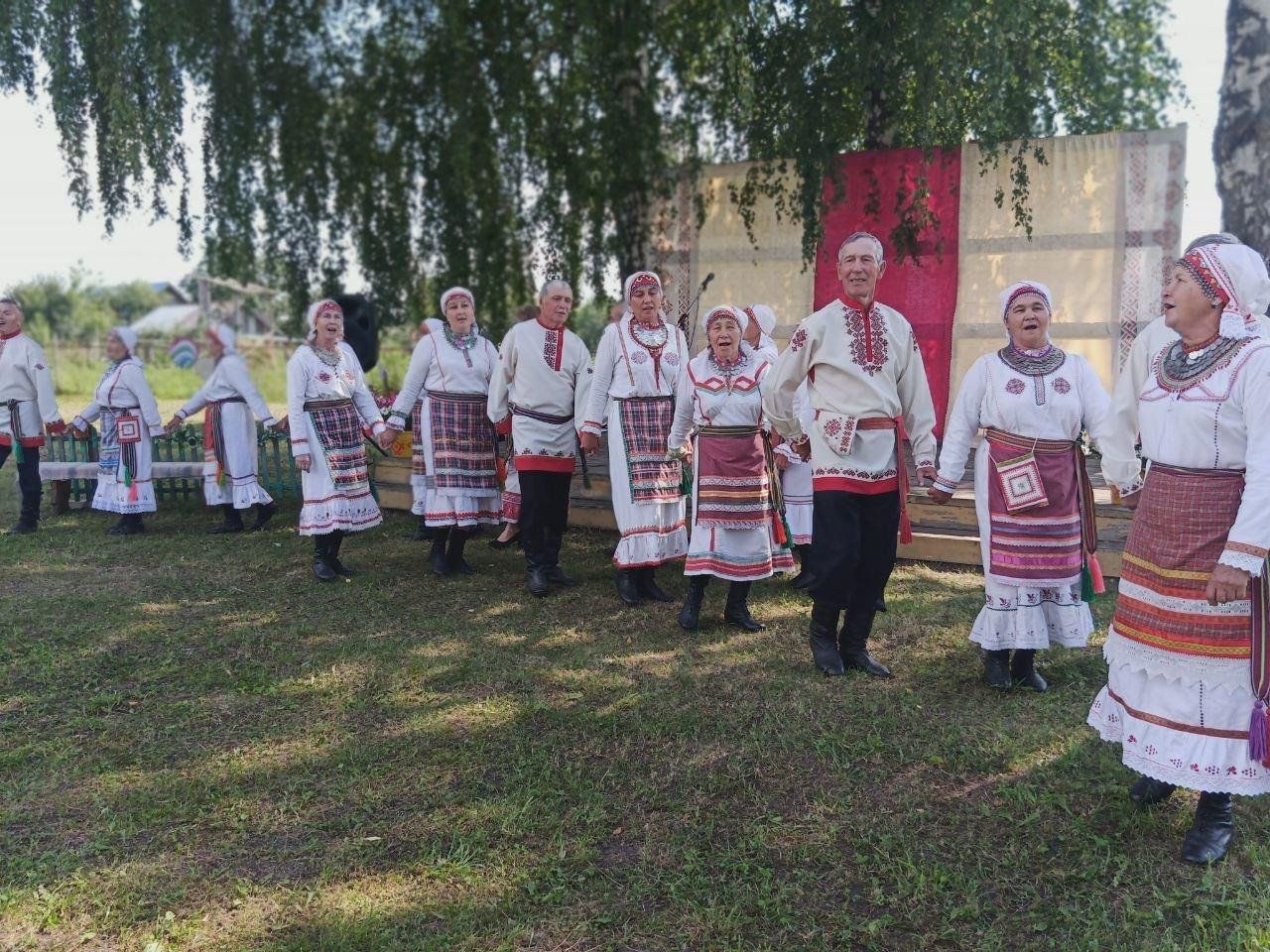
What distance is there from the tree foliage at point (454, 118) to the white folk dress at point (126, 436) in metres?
2.04

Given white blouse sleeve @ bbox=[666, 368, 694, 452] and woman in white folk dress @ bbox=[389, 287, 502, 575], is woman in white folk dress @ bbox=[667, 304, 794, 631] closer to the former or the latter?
white blouse sleeve @ bbox=[666, 368, 694, 452]

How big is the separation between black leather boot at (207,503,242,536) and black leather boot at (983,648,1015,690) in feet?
20.1

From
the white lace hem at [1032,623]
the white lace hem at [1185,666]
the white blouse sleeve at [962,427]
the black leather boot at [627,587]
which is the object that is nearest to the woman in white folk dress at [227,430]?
the black leather boot at [627,587]

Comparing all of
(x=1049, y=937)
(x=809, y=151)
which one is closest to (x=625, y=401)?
(x=1049, y=937)

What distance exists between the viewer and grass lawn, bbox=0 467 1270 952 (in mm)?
2592

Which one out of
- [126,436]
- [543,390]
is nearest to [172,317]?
[126,436]

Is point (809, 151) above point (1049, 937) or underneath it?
above

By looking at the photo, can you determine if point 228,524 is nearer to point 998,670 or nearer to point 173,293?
point 998,670

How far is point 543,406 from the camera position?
19.4 ft

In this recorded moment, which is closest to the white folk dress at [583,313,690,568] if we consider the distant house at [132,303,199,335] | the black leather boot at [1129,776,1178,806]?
the black leather boot at [1129,776,1178,806]

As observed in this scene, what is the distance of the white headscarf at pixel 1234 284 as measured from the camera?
2697 millimetres

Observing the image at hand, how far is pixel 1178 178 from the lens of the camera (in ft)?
27.3

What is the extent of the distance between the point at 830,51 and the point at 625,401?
14.6 feet

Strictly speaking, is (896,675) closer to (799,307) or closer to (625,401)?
(625,401)
